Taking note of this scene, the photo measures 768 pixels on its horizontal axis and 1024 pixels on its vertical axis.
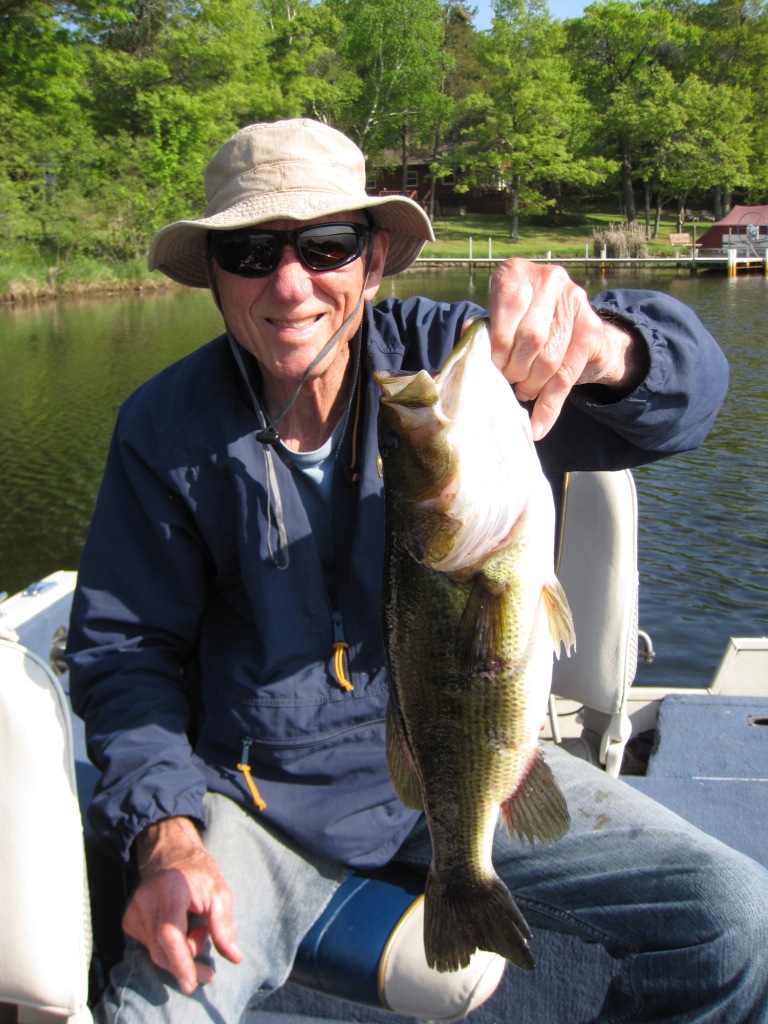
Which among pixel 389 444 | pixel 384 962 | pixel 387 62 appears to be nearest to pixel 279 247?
pixel 389 444

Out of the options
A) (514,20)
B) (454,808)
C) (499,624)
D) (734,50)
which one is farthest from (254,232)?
(734,50)

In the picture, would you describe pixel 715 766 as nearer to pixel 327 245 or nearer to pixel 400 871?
pixel 400 871

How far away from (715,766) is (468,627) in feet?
6.76

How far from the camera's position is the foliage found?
3416 cm

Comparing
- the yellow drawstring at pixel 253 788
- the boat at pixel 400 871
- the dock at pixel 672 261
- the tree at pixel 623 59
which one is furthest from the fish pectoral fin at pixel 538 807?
the tree at pixel 623 59

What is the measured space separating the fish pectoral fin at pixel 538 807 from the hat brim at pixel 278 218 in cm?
149

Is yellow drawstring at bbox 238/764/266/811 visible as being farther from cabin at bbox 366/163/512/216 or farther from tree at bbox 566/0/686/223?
cabin at bbox 366/163/512/216

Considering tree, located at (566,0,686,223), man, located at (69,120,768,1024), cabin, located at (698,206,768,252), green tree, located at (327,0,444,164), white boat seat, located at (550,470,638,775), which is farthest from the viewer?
green tree, located at (327,0,444,164)

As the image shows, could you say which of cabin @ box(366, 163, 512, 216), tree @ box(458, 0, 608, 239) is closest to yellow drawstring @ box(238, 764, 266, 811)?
tree @ box(458, 0, 608, 239)

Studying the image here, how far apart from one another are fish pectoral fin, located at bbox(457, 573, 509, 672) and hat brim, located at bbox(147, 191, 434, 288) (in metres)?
1.16

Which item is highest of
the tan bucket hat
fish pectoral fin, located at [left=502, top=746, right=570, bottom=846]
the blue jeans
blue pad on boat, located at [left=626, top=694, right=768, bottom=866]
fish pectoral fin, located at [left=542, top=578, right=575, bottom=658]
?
the tan bucket hat

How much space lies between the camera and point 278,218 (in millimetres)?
2408

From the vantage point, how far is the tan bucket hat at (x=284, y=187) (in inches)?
96.7

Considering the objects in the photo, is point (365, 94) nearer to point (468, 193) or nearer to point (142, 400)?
point (468, 193)
